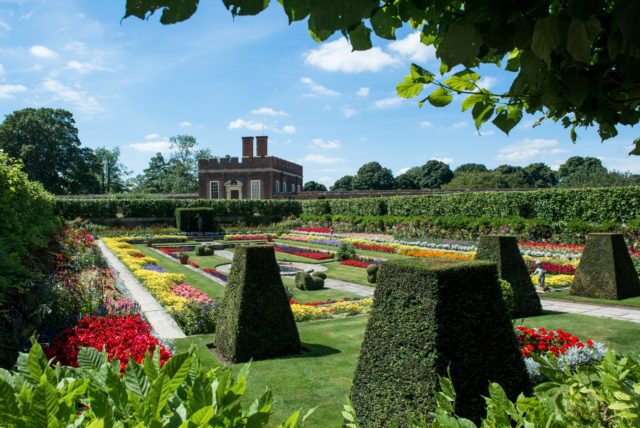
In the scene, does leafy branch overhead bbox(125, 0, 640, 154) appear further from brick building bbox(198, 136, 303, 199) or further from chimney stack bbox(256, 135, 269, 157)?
chimney stack bbox(256, 135, 269, 157)

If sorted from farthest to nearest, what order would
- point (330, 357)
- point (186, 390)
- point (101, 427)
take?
point (330, 357)
point (186, 390)
point (101, 427)

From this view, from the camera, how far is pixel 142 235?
2961 cm

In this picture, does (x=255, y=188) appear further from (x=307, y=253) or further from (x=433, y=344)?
(x=433, y=344)

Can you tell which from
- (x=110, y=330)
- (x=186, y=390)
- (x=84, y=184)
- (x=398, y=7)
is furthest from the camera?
(x=84, y=184)

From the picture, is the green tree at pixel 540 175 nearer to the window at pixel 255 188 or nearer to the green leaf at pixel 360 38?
the window at pixel 255 188

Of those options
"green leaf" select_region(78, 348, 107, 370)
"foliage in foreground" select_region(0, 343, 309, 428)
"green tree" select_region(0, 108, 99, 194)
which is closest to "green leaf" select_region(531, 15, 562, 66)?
"foliage in foreground" select_region(0, 343, 309, 428)

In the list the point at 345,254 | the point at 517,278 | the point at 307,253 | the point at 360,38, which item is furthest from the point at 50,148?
the point at 360,38

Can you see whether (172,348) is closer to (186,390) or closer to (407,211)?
(186,390)

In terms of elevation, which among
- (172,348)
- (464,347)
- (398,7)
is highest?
(398,7)

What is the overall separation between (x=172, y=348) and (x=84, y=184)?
189 ft

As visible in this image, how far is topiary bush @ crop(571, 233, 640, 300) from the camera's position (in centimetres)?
1028

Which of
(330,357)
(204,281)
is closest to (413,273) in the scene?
(330,357)

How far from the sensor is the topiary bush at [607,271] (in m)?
10.3

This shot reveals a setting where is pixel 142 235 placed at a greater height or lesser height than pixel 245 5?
lesser
